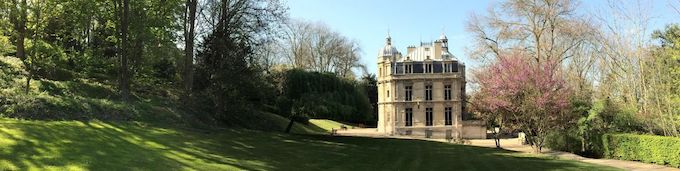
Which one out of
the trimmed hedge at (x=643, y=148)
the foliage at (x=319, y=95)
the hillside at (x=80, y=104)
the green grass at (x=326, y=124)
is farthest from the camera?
the green grass at (x=326, y=124)

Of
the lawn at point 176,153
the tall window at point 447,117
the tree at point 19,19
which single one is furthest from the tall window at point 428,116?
the tree at point 19,19

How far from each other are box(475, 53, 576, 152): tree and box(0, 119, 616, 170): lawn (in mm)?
6414

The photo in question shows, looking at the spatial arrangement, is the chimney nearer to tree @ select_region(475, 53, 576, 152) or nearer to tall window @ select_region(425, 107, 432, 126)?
tall window @ select_region(425, 107, 432, 126)

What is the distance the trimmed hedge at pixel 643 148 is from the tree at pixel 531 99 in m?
2.36

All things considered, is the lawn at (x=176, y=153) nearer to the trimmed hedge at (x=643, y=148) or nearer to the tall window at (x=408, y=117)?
the trimmed hedge at (x=643, y=148)

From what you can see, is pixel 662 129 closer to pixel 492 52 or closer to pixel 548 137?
pixel 548 137

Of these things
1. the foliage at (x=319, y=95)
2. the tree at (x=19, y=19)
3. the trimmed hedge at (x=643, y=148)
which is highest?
the tree at (x=19, y=19)

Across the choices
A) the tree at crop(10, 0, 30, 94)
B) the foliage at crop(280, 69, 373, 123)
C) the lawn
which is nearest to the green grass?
the foliage at crop(280, 69, 373, 123)

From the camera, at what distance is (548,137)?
86.1 ft

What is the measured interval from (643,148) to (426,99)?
33.0 metres

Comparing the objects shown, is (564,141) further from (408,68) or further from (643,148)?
(408,68)

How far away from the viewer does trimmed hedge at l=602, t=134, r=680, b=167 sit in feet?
59.3

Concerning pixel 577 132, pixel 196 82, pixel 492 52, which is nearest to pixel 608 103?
pixel 577 132

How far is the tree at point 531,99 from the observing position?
77.8 ft
